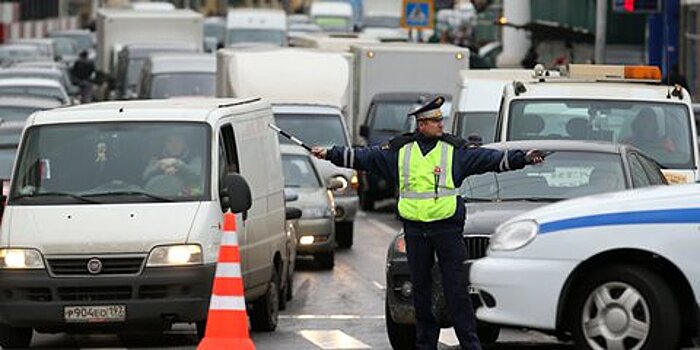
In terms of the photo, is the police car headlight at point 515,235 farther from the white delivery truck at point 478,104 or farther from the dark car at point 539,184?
the white delivery truck at point 478,104

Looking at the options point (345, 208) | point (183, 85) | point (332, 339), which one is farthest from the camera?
point (183, 85)

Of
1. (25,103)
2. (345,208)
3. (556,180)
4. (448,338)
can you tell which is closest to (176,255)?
(448,338)

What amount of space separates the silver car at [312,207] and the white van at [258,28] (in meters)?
34.0

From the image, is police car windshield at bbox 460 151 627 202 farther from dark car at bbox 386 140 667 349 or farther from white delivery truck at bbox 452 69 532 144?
white delivery truck at bbox 452 69 532 144

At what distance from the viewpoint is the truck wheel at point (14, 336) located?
1566 centimetres

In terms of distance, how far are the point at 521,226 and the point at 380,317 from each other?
17.3 feet

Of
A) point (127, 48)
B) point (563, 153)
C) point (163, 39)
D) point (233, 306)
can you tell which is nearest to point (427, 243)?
point (233, 306)

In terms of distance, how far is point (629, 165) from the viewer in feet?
51.4

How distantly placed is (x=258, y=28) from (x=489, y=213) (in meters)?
44.8

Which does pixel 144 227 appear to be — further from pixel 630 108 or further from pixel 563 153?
pixel 630 108

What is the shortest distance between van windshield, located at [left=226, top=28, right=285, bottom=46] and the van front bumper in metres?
43.3

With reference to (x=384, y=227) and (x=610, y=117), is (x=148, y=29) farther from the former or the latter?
(x=610, y=117)

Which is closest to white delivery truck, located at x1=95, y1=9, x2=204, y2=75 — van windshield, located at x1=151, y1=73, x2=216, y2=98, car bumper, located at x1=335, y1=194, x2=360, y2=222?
van windshield, located at x1=151, y1=73, x2=216, y2=98

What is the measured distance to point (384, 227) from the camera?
30328 mm
